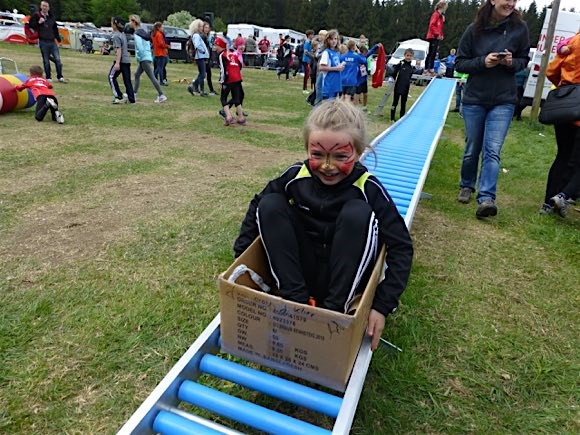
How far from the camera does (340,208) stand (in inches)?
80.4

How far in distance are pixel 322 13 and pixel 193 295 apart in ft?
262

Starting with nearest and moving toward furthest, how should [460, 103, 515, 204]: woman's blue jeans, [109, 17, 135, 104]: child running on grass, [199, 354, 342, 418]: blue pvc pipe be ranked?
[199, 354, 342, 418]: blue pvc pipe < [460, 103, 515, 204]: woman's blue jeans < [109, 17, 135, 104]: child running on grass

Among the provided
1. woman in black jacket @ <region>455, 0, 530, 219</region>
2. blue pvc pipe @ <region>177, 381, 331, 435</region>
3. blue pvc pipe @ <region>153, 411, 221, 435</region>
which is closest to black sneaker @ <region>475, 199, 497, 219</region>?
woman in black jacket @ <region>455, 0, 530, 219</region>

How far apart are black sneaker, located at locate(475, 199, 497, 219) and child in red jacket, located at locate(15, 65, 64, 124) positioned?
6507 millimetres

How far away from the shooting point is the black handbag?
154 inches

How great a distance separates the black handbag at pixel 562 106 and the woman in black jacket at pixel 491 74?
14.6 inches

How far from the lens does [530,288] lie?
3.11m

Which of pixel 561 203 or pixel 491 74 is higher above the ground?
pixel 491 74

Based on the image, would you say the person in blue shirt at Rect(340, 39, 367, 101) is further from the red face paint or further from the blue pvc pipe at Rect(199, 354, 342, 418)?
the blue pvc pipe at Rect(199, 354, 342, 418)

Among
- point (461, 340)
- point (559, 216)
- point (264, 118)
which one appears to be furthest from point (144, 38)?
point (461, 340)

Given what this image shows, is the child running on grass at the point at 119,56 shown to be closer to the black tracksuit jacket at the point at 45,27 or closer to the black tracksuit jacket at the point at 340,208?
the black tracksuit jacket at the point at 45,27

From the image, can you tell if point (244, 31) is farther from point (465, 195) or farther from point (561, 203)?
point (561, 203)

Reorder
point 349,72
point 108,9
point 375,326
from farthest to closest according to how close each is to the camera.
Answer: point 108,9, point 349,72, point 375,326

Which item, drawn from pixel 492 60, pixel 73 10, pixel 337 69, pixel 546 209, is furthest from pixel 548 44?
pixel 73 10
